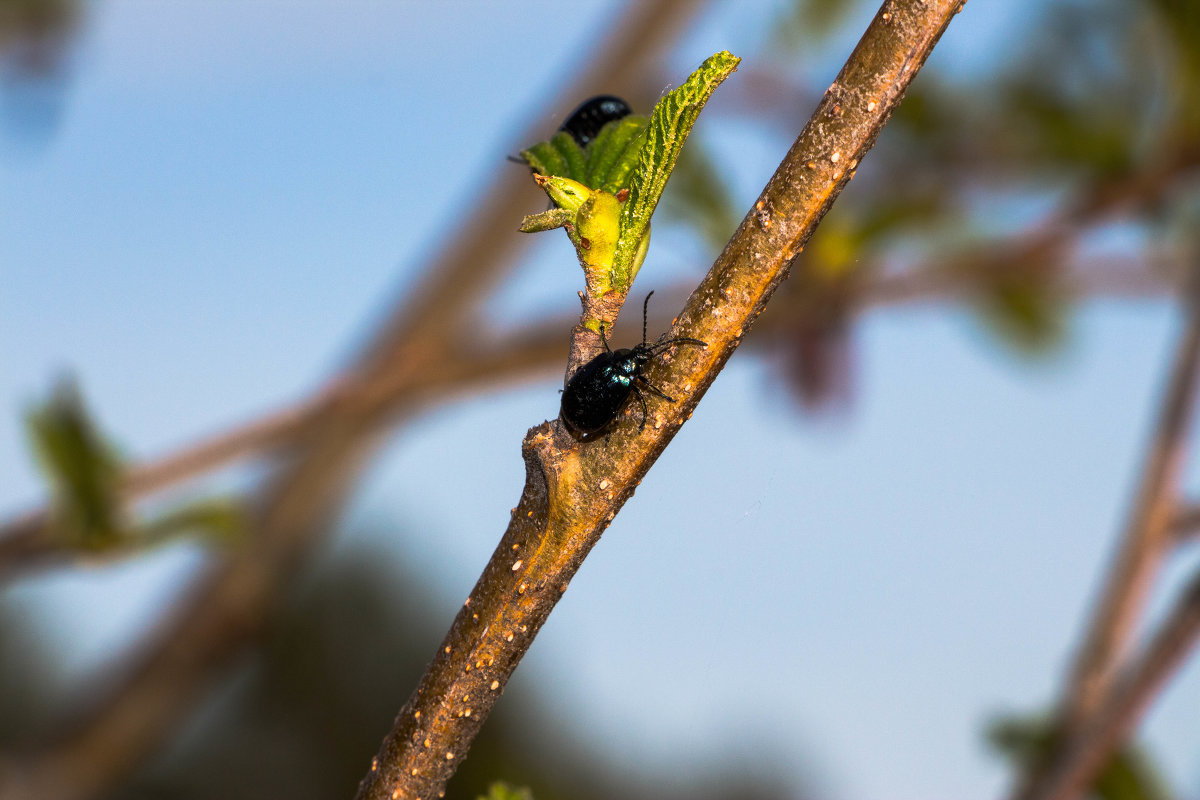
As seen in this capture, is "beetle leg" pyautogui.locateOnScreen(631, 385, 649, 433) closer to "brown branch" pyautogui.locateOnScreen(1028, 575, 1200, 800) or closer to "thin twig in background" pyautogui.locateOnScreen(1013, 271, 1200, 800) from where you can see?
"brown branch" pyautogui.locateOnScreen(1028, 575, 1200, 800)

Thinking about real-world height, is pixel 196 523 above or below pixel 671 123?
below

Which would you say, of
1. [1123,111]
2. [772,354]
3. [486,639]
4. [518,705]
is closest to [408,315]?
[772,354]

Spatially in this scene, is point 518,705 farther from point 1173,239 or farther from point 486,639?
point 486,639

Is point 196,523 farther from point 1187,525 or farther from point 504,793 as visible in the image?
point 1187,525

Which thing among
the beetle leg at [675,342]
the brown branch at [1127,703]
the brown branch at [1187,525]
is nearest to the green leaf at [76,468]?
the beetle leg at [675,342]

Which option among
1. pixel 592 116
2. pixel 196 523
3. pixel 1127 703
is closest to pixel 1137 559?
pixel 1127 703

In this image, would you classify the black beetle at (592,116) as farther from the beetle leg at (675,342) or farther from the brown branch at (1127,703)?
the brown branch at (1127,703)
